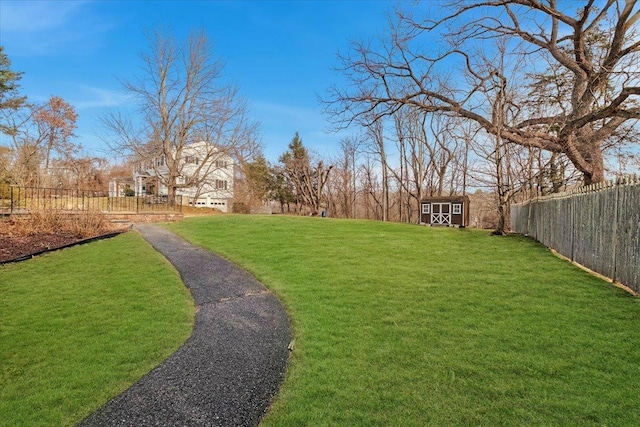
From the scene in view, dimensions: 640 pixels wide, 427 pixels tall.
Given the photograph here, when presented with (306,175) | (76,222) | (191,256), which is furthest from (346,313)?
(306,175)

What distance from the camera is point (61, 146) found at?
1243 inches

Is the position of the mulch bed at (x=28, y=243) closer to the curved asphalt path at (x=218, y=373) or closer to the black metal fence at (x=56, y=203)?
the black metal fence at (x=56, y=203)

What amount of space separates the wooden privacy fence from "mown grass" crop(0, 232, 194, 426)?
6221 mm

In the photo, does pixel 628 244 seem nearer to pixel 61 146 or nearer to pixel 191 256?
pixel 191 256

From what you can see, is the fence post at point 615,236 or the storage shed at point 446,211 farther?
the storage shed at point 446,211

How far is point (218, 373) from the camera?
3.17 metres

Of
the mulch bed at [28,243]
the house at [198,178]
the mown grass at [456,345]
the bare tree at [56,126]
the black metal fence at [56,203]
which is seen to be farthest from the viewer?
the bare tree at [56,126]

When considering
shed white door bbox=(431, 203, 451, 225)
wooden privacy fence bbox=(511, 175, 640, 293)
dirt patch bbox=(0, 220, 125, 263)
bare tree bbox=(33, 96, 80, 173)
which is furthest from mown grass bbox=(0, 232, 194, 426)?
bare tree bbox=(33, 96, 80, 173)

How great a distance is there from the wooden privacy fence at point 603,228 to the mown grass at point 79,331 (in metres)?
6.22

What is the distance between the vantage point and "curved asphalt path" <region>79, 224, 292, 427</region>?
256 cm

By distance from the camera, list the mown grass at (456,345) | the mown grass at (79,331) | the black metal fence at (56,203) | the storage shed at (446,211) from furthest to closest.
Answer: the storage shed at (446,211) < the black metal fence at (56,203) < the mown grass at (79,331) < the mown grass at (456,345)

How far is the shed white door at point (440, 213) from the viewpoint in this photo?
862 inches

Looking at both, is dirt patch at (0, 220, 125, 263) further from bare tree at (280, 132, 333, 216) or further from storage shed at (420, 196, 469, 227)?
bare tree at (280, 132, 333, 216)

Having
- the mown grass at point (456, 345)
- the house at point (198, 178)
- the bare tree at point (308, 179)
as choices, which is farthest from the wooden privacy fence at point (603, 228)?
the bare tree at point (308, 179)
